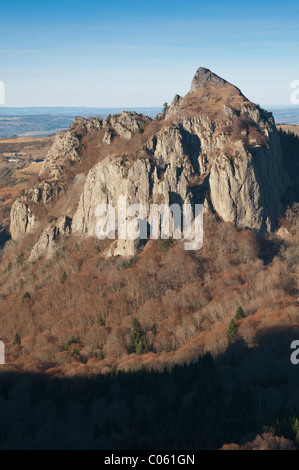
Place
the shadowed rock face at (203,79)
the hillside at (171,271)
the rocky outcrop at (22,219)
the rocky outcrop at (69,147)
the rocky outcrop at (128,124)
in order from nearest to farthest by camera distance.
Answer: the hillside at (171,271) < the rocky outcrop at (128,124) < the rocky outcrop at (22,219) < the shadowed rock face at (203,79) < the rocky outcrop at (69,147)

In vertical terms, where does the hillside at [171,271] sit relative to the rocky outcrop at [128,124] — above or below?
below

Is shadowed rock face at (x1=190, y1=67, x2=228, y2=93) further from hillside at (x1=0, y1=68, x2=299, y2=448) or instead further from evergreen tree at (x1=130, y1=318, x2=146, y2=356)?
evergreen tree at (x1=130, y1=318, x2=146, y2=356)

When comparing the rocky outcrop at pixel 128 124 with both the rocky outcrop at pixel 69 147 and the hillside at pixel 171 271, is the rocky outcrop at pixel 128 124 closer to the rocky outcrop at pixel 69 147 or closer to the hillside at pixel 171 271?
the hillside at pixel 171 271

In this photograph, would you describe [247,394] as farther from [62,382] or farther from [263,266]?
[263,266]

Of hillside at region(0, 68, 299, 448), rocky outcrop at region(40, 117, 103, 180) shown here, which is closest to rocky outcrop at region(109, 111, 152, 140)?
hillside at region(0, 68, 299, 448)

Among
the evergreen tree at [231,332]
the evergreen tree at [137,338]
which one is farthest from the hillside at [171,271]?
the evergreen tree at [231,332]

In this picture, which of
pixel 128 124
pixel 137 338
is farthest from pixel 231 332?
pixel 128 124
